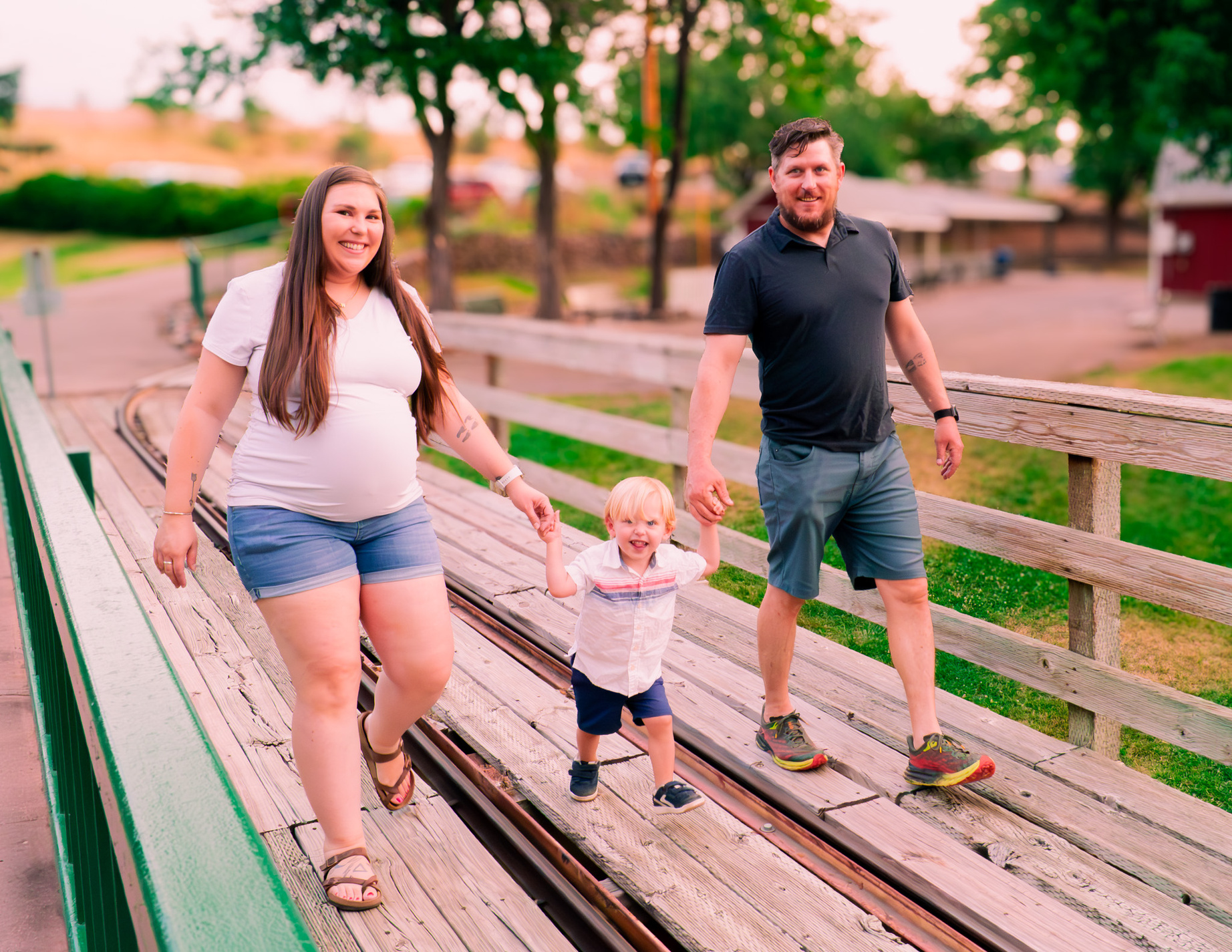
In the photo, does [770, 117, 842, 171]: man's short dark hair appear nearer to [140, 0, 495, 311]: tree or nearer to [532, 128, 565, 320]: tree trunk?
[140, 0, 495, 311]: tree

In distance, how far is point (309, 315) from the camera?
268cm

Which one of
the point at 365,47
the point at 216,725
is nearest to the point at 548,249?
the point at 365,47

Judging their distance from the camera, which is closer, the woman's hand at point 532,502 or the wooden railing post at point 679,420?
the woman's hand at point 532,502

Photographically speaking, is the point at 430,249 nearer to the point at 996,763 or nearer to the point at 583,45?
the point at 583,45

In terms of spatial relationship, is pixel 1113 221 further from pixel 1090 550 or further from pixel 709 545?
pixel 709 545

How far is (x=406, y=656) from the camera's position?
2.93m

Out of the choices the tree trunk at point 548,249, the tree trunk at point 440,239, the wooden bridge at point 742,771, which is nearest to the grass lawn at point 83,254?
the tree trunk at point 548,249

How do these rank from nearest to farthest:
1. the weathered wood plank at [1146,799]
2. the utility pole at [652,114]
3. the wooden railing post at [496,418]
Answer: the weathered wood plank at [1146,799] < the wooden railing post at [496,418] < the utility pole at [652,114]

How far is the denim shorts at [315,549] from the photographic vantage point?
2.70 m

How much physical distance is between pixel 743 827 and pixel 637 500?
941mm

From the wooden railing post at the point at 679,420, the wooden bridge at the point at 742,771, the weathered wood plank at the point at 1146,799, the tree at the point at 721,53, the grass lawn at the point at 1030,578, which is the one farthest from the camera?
the tree at the point at 721,53

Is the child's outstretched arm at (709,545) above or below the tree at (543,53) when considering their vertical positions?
below

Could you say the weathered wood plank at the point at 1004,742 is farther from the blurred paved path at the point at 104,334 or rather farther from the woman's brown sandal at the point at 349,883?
the blurred paved path at the point at 104,334

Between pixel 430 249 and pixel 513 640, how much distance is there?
1470 centimetres
